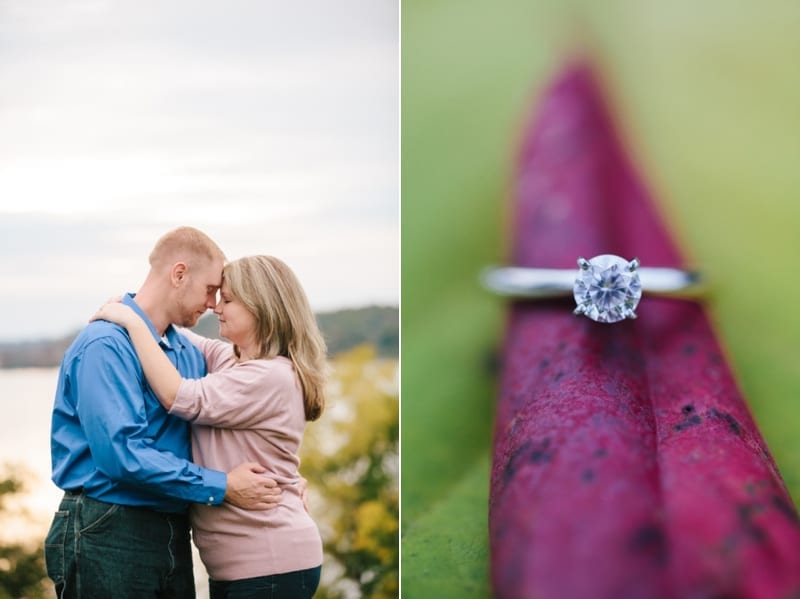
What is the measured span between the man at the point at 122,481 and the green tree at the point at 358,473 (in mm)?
324

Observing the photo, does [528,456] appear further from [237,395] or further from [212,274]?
[212,274]

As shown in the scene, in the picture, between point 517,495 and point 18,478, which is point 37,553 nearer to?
point 18,478

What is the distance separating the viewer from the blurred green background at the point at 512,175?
1899 mm

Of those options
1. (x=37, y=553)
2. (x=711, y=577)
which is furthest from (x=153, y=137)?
(x=711, y=577)

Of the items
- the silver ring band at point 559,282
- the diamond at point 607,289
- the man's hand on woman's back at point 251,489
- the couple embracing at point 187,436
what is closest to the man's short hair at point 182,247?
the couple embracing at point 187,436

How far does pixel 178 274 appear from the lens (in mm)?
1843

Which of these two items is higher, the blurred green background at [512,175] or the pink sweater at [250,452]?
the blurred green background at [512,175]

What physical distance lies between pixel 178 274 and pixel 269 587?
0.61 m

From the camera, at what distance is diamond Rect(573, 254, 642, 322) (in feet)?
5.72

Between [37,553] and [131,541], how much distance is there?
46 cm

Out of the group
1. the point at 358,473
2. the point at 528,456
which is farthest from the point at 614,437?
Answer: the point at 358,473

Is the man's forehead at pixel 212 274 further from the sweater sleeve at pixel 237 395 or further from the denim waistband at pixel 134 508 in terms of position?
the denim waistband at pixel 134 508

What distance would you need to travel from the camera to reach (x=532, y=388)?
1.67 metres

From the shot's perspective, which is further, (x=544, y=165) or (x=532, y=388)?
(x=544, y=165)
